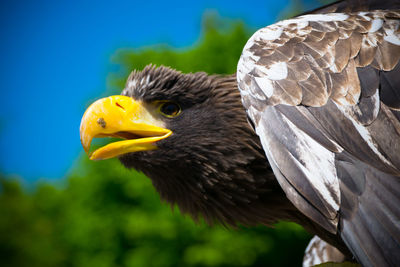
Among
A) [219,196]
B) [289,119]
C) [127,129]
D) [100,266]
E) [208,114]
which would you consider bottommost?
[100,266]

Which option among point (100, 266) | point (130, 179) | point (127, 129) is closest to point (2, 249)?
point (100, 266)

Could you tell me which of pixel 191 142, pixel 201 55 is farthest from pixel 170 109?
pixel 201 55

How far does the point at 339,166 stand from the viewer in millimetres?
1508

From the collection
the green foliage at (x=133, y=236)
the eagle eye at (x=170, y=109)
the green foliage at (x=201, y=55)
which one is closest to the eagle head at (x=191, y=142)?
the eagle eye at (x=170, y=109)

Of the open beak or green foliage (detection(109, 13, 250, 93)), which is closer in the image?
the open beak

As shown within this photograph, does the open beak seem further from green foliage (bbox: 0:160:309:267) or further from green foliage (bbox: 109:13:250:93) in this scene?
green foliage (bbox: 109:13:250:93)

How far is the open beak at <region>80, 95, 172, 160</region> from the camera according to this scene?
193 centimetres

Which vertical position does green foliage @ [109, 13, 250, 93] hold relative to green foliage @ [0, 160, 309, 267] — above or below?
above

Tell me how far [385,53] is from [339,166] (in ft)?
1.85

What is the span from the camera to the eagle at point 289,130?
1.48 m

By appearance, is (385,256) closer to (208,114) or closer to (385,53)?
(385,53)

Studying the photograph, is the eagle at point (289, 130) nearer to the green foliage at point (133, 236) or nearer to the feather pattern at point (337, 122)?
the feather pattern at point (337, 122)

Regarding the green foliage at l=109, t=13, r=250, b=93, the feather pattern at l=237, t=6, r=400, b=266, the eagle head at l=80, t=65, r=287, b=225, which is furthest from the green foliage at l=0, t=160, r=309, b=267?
the feather pattern at l=237, t=6, r=400, b=266

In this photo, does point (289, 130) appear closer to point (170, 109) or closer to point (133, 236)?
point (170, 109)
